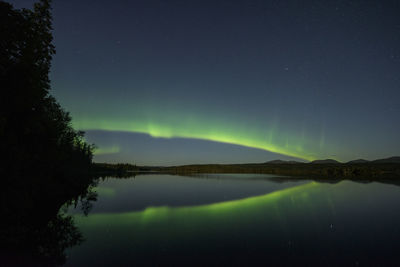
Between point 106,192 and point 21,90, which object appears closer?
point 21,90

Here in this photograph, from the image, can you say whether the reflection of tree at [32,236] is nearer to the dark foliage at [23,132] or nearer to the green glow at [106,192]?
the dark foliage at [23,132]

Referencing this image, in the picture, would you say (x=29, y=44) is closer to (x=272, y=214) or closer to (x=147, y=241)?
(x=147, y=241)

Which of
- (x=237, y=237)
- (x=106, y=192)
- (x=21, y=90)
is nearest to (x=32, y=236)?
(x=21, y=90)

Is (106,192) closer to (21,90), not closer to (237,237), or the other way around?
(21,90)

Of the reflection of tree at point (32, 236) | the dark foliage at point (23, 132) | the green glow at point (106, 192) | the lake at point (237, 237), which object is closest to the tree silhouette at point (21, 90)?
the dark foliage at point (23, 132)

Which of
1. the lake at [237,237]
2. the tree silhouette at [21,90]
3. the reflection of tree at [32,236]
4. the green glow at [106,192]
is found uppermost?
the tree silhouette at [21,90]

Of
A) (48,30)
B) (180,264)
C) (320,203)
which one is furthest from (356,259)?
(48,30)

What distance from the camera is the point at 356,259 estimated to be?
432 inches

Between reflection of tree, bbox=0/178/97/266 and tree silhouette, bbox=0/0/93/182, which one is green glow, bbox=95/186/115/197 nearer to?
reflection of tree, bbox=0/178/97/266

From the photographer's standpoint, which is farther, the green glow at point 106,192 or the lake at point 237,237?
the green glow at point 106,192

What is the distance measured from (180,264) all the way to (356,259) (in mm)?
8484

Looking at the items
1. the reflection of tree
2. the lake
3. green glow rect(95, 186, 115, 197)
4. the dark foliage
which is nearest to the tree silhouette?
the dark foliage

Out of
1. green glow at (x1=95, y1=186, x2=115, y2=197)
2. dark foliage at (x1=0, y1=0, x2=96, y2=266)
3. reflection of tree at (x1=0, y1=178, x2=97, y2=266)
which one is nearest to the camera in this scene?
reflection of tree at (x1=0, y1=178, x2=97, y2=266)

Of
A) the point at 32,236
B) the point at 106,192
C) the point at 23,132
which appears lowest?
the point at 106,192
